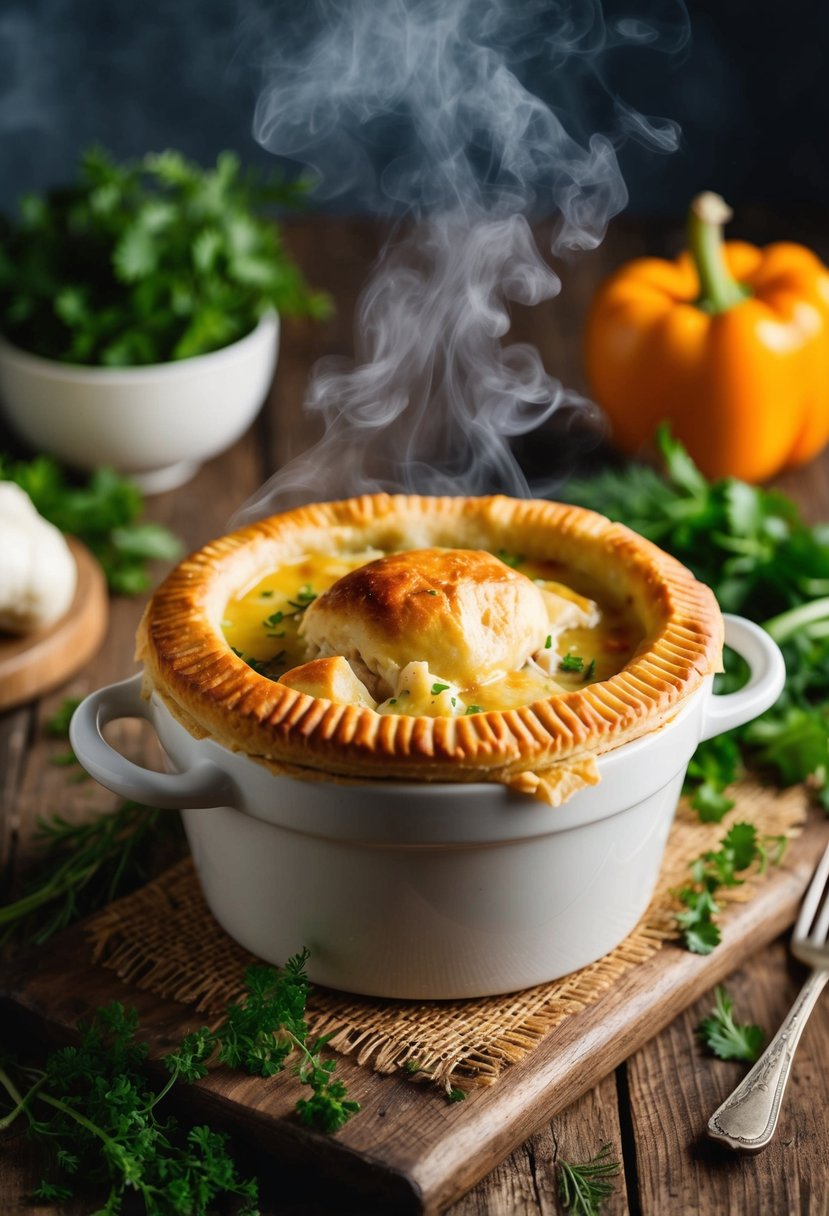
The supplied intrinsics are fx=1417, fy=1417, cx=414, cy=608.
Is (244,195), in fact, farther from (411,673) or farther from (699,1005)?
(699,1005)

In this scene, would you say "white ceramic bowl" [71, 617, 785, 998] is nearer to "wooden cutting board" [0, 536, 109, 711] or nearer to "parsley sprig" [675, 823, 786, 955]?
"parsley sprig" [675, 823, 786, 955]

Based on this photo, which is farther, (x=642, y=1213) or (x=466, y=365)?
(x=466, y=365)

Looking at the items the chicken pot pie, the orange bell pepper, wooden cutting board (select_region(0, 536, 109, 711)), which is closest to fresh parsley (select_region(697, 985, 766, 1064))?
the chicken pot pie

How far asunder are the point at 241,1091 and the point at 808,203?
4.22 m

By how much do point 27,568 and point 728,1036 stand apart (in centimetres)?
163

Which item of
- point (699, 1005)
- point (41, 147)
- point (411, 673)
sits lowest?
point (41, 147)

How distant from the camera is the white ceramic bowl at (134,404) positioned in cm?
349

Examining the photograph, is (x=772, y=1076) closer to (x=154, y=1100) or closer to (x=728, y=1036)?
(x=728, y=1036)

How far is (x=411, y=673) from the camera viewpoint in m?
1.97

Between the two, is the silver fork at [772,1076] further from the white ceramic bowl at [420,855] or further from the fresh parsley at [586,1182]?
the white ceramic bowl at [420,855]

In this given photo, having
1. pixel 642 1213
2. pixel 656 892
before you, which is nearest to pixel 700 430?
pixel 656 892

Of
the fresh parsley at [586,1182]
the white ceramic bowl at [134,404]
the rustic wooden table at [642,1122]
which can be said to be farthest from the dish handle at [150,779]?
the white ceramic bowl at [134,404]

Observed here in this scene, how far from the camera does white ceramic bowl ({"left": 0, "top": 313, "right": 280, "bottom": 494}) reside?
3488mm

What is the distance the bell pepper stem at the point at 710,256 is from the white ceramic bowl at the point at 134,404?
115 cm
